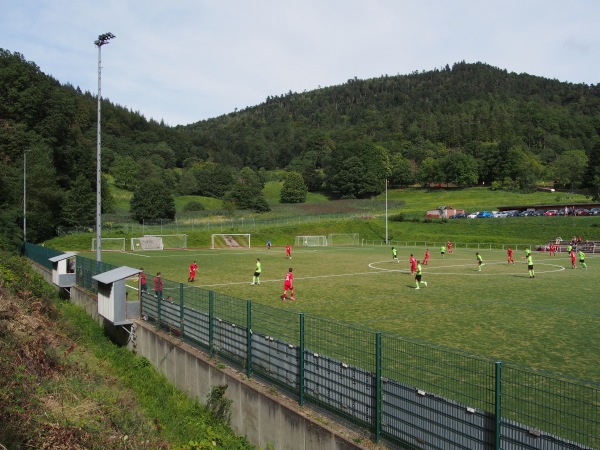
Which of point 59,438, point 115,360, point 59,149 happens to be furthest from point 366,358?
point 59,149

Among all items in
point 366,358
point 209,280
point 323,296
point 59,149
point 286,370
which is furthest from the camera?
point 59,149

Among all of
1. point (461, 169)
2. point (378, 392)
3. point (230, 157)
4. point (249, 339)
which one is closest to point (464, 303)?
point (249, 339)

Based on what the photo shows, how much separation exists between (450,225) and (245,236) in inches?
1285

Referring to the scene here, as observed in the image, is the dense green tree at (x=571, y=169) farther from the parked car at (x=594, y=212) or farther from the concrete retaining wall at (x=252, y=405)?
the concrete retaining wall at (x=252, y=405)

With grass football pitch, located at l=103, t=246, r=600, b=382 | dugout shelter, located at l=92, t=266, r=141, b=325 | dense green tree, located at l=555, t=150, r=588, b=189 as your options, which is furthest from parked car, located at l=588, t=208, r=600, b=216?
dugout shelter, located at l=92, t=266, r=141, b=325

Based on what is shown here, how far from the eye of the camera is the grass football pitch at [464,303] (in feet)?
43.4

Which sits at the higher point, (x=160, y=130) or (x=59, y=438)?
(x=160, y=130)

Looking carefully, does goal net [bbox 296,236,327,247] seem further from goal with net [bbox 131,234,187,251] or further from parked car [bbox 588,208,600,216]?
parked car [bbox 588,208,600,216]

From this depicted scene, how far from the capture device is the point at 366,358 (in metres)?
8.15

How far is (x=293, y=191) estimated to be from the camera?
426 ft

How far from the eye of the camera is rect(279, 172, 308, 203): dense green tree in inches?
5113

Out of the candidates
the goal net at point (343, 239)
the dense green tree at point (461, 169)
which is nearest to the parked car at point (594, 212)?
the goal net at point (343, 239)

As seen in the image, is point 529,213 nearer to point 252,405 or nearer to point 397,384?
point 252,405

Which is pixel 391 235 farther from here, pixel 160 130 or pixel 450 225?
pixel 160 130
